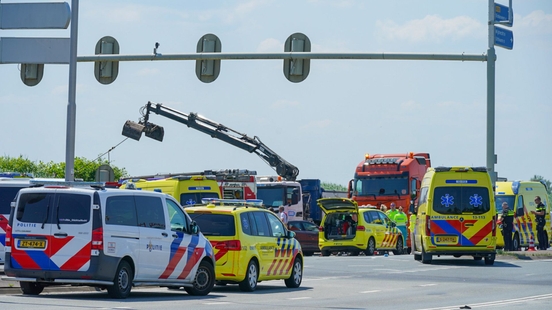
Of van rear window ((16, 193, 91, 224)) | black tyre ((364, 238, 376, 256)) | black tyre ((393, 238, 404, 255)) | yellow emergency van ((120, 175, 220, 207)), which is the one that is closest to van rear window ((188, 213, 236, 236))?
van rear window ((16, 193, 91, 224))

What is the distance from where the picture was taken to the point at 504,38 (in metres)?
28.5

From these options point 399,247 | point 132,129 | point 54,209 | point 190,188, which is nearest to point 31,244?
point 54,209

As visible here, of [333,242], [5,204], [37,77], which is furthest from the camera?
[333,242]

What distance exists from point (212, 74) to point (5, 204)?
580cm

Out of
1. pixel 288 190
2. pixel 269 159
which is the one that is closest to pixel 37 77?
pixel 288 190

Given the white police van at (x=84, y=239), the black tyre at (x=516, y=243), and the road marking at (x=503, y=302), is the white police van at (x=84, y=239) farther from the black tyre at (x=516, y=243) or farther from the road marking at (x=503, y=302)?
the black tyre at (x=516, y=243)

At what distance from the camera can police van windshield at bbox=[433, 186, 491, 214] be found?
27.8 meters

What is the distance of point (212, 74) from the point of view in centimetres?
2436

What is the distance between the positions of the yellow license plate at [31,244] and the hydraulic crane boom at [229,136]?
84.5ft

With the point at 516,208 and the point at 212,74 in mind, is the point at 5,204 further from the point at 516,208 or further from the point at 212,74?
the point at 516,208

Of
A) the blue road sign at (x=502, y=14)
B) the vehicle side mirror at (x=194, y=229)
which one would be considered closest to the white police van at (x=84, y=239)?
the vehicle side mirror at (x=194, y=229)

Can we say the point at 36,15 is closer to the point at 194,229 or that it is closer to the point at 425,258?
the point at 194,229

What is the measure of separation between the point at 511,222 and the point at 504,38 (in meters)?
9.47

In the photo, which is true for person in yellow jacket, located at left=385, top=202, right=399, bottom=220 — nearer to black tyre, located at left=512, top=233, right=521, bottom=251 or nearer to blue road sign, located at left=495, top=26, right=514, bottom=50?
black tyre, located at left=512, top=233, right=521, bottom=251
